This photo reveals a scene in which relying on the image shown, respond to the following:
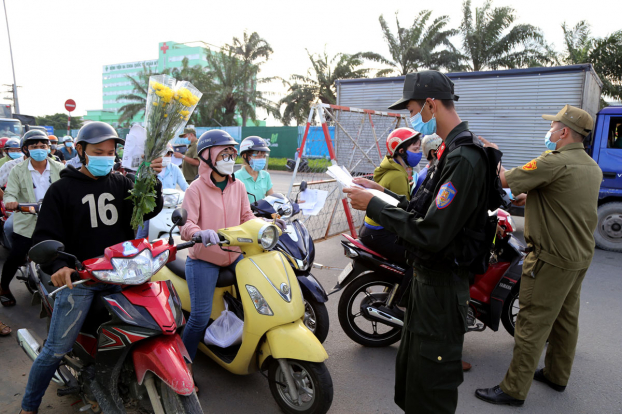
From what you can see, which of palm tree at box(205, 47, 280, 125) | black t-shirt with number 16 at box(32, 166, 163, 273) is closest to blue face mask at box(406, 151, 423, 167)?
black t-shirt with number 16 at box(32, 166, 163, 273)

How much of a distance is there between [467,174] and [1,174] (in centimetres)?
590

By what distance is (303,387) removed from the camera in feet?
8.64

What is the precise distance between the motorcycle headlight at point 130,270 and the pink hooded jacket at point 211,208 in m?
0.67

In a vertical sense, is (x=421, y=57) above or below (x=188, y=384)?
above

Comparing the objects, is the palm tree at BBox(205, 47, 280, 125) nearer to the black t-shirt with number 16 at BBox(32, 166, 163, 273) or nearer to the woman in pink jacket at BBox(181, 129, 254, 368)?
the woman in pink jacket at BBox(181, 129, 254, 368)

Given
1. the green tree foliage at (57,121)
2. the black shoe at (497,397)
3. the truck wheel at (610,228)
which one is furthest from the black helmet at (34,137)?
the green tree foliage at (57,121)

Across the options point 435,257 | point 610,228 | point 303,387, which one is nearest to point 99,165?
point 303,387

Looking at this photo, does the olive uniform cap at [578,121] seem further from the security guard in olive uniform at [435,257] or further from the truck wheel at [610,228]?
the truck wheel at [610,228]

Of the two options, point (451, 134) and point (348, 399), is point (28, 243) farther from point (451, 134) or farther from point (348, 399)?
point (451, 134)

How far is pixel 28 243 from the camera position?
429 centimetres

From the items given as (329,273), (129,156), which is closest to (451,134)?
(129,156)

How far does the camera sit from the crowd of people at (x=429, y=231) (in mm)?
1873

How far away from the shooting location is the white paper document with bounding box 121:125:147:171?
238cm

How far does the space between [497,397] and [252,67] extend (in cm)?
2880
